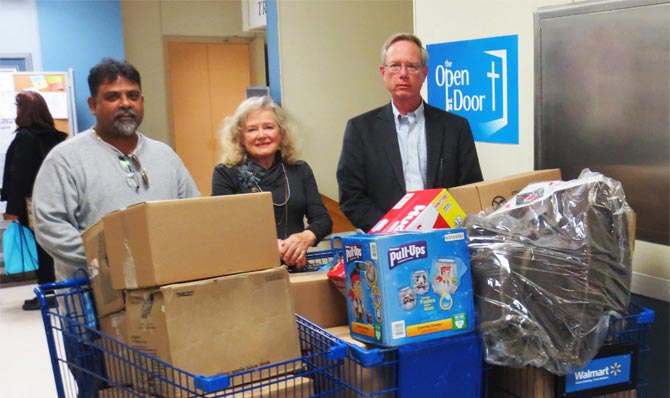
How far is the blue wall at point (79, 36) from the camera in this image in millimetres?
6758

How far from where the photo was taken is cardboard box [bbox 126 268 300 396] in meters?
1.56

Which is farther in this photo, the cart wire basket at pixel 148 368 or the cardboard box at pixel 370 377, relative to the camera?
the cardboard box at pixel 370 377

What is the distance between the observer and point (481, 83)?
3.24 m

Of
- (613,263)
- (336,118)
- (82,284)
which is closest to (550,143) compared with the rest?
(613,263)

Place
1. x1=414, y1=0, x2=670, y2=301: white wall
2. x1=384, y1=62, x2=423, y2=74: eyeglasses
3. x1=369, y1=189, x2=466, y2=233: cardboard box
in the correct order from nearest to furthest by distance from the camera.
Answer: x1=369, y1=189, x2=466, y2=233: cardboard box < x1=414, y1=0, x2=670, y2=301: white wall < x1=384, y1=62, x2=423, y2=74: eyeglasses

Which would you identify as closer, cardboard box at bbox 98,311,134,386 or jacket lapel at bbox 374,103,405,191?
cardboard box at bbox 98,311,134,386

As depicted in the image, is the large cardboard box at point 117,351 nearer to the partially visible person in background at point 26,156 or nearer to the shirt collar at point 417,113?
the shirt collar at point 417,113

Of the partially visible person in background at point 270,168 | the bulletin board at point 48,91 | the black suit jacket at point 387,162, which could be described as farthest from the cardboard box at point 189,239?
the bulletin board at point 48,91

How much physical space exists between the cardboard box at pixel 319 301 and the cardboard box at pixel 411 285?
293 millimetres

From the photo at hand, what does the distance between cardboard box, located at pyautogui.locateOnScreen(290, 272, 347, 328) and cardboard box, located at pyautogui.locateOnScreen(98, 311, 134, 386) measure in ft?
1.63

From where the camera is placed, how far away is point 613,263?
1.77 metres

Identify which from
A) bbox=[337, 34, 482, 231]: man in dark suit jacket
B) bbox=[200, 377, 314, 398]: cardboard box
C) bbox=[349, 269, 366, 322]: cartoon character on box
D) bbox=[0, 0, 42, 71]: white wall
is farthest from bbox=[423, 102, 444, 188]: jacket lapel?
bbox=[0, 0, 42, 71]: white wall

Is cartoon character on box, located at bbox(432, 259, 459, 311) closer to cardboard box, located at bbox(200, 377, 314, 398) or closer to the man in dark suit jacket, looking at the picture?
cardboard box, located at bbox(200, 377, 314, 398)

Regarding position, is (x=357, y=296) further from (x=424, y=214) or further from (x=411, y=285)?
(x=424, y=214)
